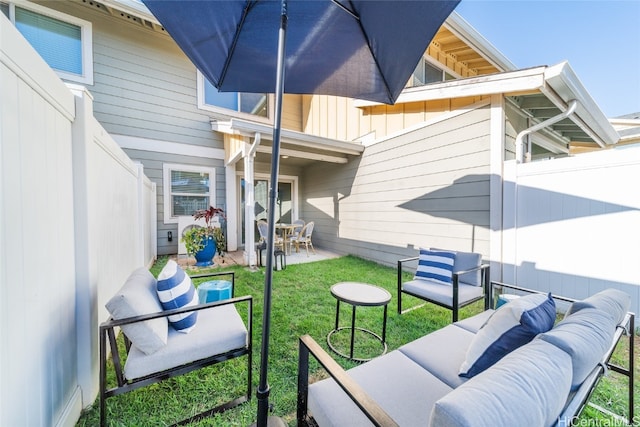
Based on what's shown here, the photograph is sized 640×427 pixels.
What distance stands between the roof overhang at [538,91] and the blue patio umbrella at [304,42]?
210 centimetres

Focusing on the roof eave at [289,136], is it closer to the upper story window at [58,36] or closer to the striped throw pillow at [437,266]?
the upper story window at [58,36]

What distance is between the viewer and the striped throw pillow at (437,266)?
2793mm

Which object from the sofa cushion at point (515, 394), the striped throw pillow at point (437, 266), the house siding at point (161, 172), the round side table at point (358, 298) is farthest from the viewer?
the house siding at point (161, 172)

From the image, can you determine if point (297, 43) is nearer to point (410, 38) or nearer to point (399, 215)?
point (410, 38)

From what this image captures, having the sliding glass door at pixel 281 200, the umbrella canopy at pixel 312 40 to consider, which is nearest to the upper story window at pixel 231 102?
the sliding glass door at pixel 281 200

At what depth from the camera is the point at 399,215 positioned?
16.3 ft

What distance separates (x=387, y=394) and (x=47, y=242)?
186cm

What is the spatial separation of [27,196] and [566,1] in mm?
7548

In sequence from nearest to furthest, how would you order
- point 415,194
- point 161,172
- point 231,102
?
point 415,194, point 161,172, point 231,102

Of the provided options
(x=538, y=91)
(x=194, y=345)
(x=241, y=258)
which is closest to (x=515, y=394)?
(x=194, y=345)

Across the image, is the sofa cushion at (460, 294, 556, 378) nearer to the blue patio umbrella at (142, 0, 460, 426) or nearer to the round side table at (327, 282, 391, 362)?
the round side table at (327, 282, 391, 362)

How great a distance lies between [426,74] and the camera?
5371 millimetres

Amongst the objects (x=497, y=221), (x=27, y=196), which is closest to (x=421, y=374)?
(x=27, y=196)

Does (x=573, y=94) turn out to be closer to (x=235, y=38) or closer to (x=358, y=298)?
(x=358, y=298)
